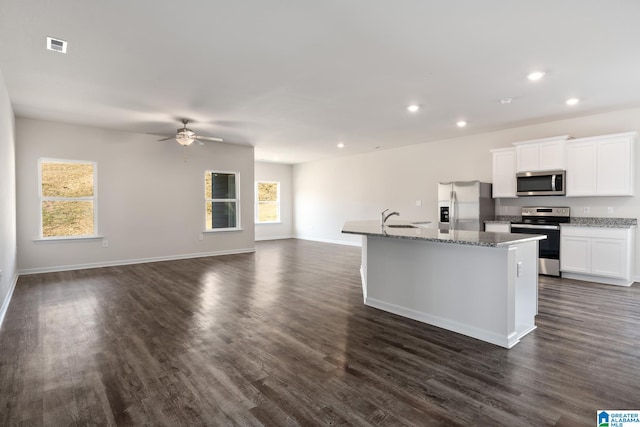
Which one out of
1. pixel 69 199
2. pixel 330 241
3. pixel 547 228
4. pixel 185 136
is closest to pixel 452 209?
pixel 547 228

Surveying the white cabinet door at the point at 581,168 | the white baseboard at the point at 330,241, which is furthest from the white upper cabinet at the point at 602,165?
the white baseboard at the point at 330,241

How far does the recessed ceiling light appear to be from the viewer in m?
3.70

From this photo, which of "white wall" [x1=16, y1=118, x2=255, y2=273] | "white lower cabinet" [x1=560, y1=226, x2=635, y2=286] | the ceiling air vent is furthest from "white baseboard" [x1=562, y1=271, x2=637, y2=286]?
the ceiling air vent

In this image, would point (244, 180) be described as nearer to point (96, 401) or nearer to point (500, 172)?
point (500, 172)

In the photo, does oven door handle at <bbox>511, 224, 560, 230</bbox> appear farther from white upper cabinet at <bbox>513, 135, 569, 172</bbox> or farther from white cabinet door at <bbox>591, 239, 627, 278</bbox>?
white upper cabinet at <bbox>513, 135, 569, 172</bbox>

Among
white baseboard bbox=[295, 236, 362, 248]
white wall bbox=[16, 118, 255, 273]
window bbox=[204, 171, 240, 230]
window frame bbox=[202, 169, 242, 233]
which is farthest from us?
white baseboard bbox=[295, 236, 362, 248]

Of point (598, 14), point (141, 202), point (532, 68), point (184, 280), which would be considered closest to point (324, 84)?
point (532, 68)

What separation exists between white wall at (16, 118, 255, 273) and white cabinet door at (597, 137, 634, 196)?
697cm

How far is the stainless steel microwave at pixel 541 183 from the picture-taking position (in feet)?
17.8

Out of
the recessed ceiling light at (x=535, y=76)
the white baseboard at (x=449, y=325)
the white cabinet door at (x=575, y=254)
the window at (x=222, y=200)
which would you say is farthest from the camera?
the window at (x=222, y=200)

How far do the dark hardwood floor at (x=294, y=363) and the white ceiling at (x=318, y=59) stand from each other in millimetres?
2647

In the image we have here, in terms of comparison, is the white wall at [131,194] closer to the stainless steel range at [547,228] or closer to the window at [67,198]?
the window at [67,198]

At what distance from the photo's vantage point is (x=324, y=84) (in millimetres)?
4102

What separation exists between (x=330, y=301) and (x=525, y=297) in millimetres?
2073
